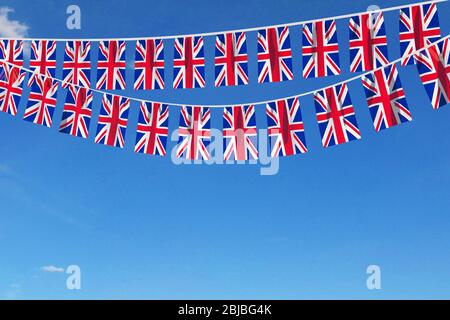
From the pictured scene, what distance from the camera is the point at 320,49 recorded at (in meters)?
11.3

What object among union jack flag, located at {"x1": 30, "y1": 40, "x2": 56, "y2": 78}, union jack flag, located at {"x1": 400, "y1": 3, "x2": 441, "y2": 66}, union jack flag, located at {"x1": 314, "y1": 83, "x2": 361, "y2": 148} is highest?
union jack flag, located at {"x1": 30, "y1": 40, "x2": 56, "y2": 78}

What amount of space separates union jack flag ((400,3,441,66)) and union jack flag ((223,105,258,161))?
11.1 ft

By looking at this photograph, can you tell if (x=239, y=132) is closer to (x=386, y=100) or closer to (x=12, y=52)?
(x=386, y=100)

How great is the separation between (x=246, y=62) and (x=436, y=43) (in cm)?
372

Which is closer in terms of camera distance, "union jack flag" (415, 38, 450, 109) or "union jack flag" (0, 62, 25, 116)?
"union jack flag" (415, 38, 450, 109)

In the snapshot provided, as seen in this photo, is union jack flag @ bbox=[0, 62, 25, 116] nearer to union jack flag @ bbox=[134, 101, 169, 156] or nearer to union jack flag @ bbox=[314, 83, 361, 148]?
union jack flag @ bbox=[134, 101, 169, 156]

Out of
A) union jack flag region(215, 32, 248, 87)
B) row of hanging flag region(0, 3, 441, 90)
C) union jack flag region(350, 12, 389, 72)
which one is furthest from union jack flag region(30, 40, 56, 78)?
union jack flag region(350, 12, 389, 72)

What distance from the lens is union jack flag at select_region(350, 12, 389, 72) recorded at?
1091 centimetres

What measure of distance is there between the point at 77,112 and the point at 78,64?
109cm

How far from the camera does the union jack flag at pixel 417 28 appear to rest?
34.6 ft

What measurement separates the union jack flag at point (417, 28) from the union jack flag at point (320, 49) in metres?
1.28

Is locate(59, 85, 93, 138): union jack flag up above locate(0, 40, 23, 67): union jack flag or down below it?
below
